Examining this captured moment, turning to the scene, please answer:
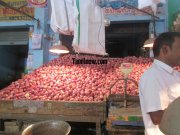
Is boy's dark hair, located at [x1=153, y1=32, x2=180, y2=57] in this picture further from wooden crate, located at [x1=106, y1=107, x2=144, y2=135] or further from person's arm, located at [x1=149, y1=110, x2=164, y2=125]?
wooden crate, located at [x1=106, y1=107, x2=144, y2=135]

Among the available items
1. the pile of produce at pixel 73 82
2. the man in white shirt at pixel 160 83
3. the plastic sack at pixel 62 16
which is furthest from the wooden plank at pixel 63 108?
the man in white shirt at pixel 160 83

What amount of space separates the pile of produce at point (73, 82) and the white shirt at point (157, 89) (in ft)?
6.91

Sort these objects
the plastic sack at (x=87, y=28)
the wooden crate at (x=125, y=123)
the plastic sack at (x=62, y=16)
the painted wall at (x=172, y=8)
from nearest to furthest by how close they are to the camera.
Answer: the wooden crate at (x=125, y=123) < the plastic sack at (x=87, y=28) < the plastic sack at (x=62, y=16) < the painted wall at (x=172, y=8)

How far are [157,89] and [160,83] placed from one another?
5 centimetres

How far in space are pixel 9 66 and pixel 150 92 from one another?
10.0 meters

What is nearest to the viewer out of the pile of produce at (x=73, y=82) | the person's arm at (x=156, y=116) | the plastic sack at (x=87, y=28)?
the person's arm at (x=156, y=116)

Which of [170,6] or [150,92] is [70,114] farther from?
[170,6]

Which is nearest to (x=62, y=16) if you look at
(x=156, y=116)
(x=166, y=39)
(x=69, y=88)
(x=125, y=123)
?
(x=69, y=88)

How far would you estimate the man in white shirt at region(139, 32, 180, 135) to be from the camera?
2057mm

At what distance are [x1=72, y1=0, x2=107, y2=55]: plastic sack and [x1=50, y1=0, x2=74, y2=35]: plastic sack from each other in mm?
509

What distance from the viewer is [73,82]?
521 cm

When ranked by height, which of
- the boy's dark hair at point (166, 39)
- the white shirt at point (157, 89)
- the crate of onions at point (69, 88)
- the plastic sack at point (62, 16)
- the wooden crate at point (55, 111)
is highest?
the plastic sack at point (62, 16)

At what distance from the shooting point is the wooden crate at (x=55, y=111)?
13.2 feet

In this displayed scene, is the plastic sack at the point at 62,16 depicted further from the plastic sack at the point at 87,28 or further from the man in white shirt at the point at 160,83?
the man in white shirt at the point at 160,83
